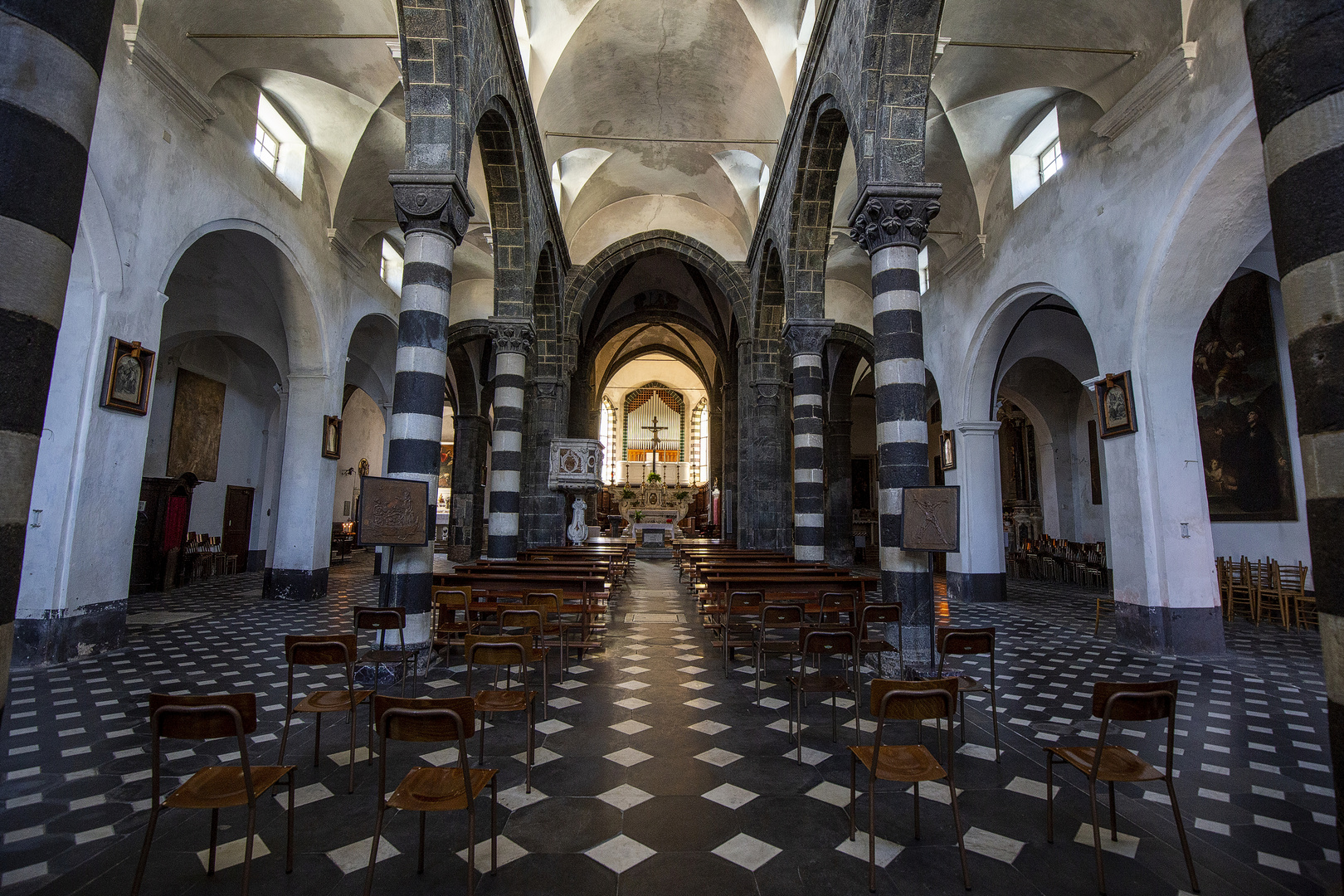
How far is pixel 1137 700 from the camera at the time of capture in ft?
9.27

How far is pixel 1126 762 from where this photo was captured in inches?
118

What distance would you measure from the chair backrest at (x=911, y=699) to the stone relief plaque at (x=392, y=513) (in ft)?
14.7

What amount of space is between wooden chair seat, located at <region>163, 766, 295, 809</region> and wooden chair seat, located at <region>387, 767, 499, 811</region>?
49 centimetres

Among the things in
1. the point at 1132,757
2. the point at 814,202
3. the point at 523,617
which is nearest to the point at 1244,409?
the point at 814,202

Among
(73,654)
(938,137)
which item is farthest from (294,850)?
(938,137)

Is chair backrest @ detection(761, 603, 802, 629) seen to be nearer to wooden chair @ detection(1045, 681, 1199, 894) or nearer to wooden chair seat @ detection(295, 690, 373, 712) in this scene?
wooden chair @ detection(1045, 681, 1199, 894)

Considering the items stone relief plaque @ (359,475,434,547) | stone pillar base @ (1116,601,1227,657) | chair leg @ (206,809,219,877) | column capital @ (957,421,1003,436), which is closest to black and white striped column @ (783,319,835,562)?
column capital @ (957,421,1003,436)

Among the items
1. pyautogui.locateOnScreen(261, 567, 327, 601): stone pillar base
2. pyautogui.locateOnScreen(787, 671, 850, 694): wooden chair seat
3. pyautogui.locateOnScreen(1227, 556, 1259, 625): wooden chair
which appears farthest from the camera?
pyautogui.locateOnScreen(261, 567, 327, 601): stone pillar base

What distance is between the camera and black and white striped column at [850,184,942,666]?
682 cm

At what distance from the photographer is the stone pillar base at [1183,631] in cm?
757

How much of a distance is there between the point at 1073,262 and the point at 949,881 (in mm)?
9348

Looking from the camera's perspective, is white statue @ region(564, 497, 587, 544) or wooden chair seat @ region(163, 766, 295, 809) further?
white statue @ region(564, 497, 587, 544)

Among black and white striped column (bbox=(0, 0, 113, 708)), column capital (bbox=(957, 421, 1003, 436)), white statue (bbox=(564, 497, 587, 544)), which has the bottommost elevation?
white statue (bbox=(564, 497, 587, 544))

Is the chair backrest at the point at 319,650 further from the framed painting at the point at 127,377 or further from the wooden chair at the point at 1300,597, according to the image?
the wooden chair at the point at 1300,597
